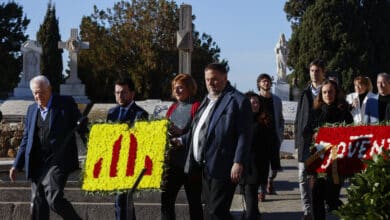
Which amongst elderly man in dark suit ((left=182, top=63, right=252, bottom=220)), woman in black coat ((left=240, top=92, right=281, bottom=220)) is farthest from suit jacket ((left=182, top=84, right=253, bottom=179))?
woman in black coat ((left=240, top=92, right=281, bottom=220))

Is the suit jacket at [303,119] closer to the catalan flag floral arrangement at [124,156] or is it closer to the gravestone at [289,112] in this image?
the catalan flag floral arrangement at [124,156]

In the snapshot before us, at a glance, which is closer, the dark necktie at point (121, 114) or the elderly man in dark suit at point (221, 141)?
the elderly man in dark suit at point (221, 141)

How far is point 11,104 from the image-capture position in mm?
30266

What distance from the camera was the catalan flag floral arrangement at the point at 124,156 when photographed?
21.1 feet

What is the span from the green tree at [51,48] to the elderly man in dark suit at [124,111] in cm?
4696

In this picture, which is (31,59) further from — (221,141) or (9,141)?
(221,141)

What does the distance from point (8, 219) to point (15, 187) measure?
82 centimetres

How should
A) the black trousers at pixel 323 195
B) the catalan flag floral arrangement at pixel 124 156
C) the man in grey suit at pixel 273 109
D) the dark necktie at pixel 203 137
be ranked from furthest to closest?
the man in grey suit at pixel 273 109, the black trousers at pixel 323 195, the catalan flag floral arrangement at pixel 124 156, the dark necktie at pixel 203 137

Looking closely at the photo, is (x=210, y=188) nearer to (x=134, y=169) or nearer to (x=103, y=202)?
(x=134, y=169)

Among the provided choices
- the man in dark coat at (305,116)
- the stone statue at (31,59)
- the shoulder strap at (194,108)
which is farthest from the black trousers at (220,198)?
the stone statue at (31,59)

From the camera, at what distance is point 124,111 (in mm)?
7059

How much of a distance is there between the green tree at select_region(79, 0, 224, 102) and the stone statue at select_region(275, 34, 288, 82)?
13.2 metres

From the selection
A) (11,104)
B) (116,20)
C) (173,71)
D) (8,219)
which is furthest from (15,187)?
(116,20)

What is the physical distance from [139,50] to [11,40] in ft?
54.3
